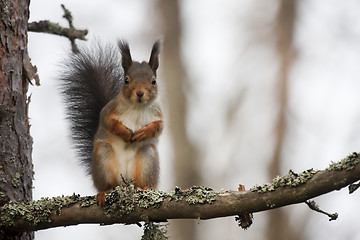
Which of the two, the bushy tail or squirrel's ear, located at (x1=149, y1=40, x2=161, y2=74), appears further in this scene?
the bushy tail

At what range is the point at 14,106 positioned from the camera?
108 inches

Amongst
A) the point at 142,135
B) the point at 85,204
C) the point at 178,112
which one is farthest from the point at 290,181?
the point at 178,112

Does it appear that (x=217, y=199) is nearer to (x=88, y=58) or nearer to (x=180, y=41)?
(x=88, y=58)

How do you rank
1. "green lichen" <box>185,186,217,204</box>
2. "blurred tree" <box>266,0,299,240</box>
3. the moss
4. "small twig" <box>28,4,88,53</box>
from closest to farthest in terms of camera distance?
"green lichen" <box>185,186,217,204</box>, the moss, "small twig" <box>28,4,88,53</box>, "blurred tree" <box>266,0,299,240</box>

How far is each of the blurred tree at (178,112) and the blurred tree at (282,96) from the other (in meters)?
0.80

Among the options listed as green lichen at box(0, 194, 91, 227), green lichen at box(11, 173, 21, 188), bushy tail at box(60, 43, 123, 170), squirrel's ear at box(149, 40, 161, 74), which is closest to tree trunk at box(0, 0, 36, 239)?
green lichen at box(11, 173, 21, 188)

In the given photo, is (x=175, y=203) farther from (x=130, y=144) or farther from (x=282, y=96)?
(x=282, y=96)

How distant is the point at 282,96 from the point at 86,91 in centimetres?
310

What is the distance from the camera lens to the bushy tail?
340cm

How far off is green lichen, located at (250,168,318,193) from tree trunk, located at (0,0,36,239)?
3.87ft

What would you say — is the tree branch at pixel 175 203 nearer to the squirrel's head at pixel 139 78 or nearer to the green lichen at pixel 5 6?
the squirrel's head at pixel 139 78

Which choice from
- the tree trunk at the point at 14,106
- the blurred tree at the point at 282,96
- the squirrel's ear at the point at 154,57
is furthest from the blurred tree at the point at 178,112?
the tree trunk at the point at 14,106

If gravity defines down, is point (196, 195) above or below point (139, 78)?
below

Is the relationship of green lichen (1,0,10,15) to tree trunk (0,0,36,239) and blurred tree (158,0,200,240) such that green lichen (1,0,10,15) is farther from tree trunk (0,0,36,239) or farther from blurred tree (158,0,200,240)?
blurred tree (158,0,200,240)
